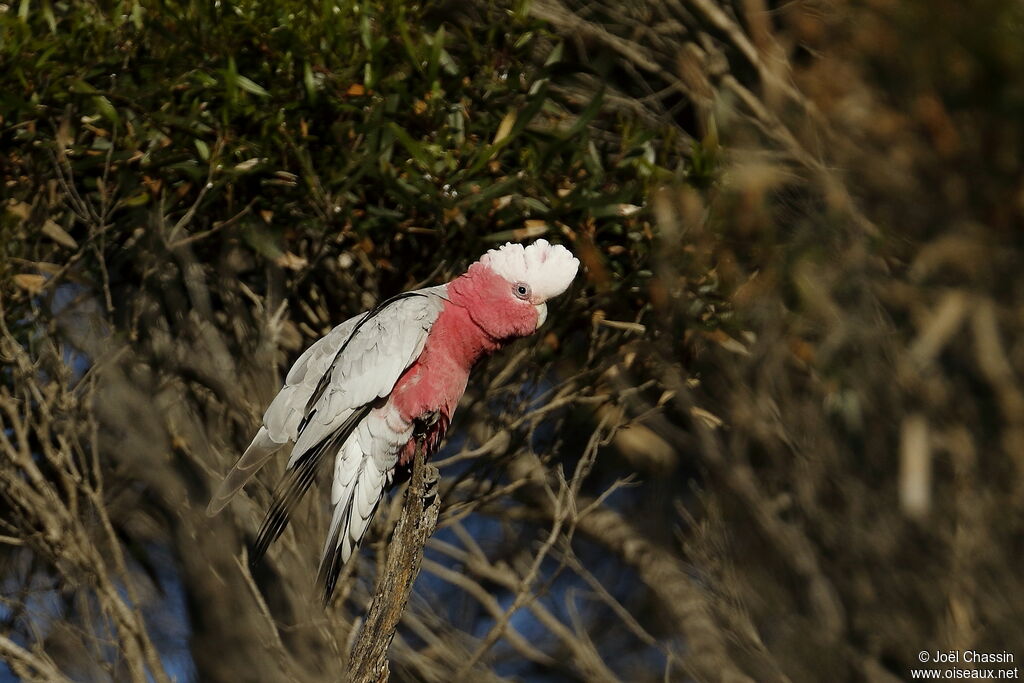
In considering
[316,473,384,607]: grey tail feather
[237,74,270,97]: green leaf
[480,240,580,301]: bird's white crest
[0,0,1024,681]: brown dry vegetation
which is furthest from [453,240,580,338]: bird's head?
[237,74,270,97]: green leaf

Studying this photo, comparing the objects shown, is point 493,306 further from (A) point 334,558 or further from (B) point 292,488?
(A) point 334,558

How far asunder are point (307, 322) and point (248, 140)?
843mm

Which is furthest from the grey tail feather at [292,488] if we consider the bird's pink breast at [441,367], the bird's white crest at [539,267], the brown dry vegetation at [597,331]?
the bird's white crest at [539,267]

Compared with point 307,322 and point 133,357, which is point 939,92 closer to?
point 307,322

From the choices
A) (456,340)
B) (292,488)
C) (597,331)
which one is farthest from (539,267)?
(292,488)

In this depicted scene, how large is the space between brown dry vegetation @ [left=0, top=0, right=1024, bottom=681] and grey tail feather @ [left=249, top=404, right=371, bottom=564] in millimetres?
350

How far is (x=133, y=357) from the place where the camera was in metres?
4.02

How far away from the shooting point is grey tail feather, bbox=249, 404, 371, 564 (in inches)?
129

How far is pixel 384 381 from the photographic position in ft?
11.4

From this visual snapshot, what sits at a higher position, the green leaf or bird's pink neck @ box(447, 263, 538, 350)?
the green leaf

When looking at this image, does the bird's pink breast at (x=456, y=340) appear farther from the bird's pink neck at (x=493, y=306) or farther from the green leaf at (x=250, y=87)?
the green leaf at (x=250, y=87)

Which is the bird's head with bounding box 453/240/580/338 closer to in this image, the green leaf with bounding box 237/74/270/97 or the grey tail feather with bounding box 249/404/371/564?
the grey tail feather with bounding box 249/404/371/564

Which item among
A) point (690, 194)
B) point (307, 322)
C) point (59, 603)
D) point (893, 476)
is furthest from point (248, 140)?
point (893, 476)

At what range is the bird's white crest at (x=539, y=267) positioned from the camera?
3.36 m
